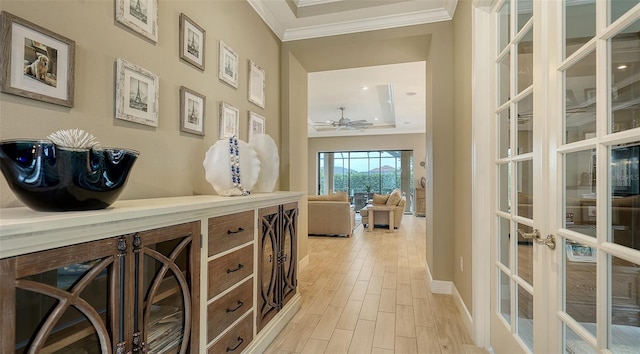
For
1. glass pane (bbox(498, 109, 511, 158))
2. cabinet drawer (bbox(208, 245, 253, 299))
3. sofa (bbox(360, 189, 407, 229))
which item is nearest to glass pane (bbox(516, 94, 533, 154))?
glass pane (bbox(498, 109, 511, 158))

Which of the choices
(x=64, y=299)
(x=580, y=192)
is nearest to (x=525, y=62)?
(x=580, y=192)

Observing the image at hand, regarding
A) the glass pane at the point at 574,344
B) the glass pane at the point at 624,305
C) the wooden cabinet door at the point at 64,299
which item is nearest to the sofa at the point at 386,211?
the glass pane at the point at 574,344

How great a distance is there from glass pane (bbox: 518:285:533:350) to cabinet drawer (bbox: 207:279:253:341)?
1.51m

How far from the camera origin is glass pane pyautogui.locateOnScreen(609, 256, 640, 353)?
2.71ft

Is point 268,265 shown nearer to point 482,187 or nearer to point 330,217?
point 482,187

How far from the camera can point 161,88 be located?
1747mm

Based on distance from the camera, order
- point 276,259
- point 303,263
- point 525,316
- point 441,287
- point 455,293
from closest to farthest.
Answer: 1. point 525,316
2. point 276,259
3. point 455,293
4. point 441,287
5. point 303,263

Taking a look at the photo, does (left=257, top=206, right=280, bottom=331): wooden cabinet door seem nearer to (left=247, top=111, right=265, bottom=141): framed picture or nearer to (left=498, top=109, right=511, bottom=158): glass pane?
(left=247, top=111, right=265, bottom=141): framed picture

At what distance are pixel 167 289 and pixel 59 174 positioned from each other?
23.7 inches

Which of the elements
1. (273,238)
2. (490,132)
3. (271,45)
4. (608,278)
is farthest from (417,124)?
(608,278)

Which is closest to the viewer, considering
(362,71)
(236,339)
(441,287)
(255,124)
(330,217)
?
(236,339)

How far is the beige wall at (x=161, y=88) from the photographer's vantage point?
3.77ft

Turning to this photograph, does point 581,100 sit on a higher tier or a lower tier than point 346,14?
lower

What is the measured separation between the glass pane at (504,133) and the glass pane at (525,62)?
229 mm
